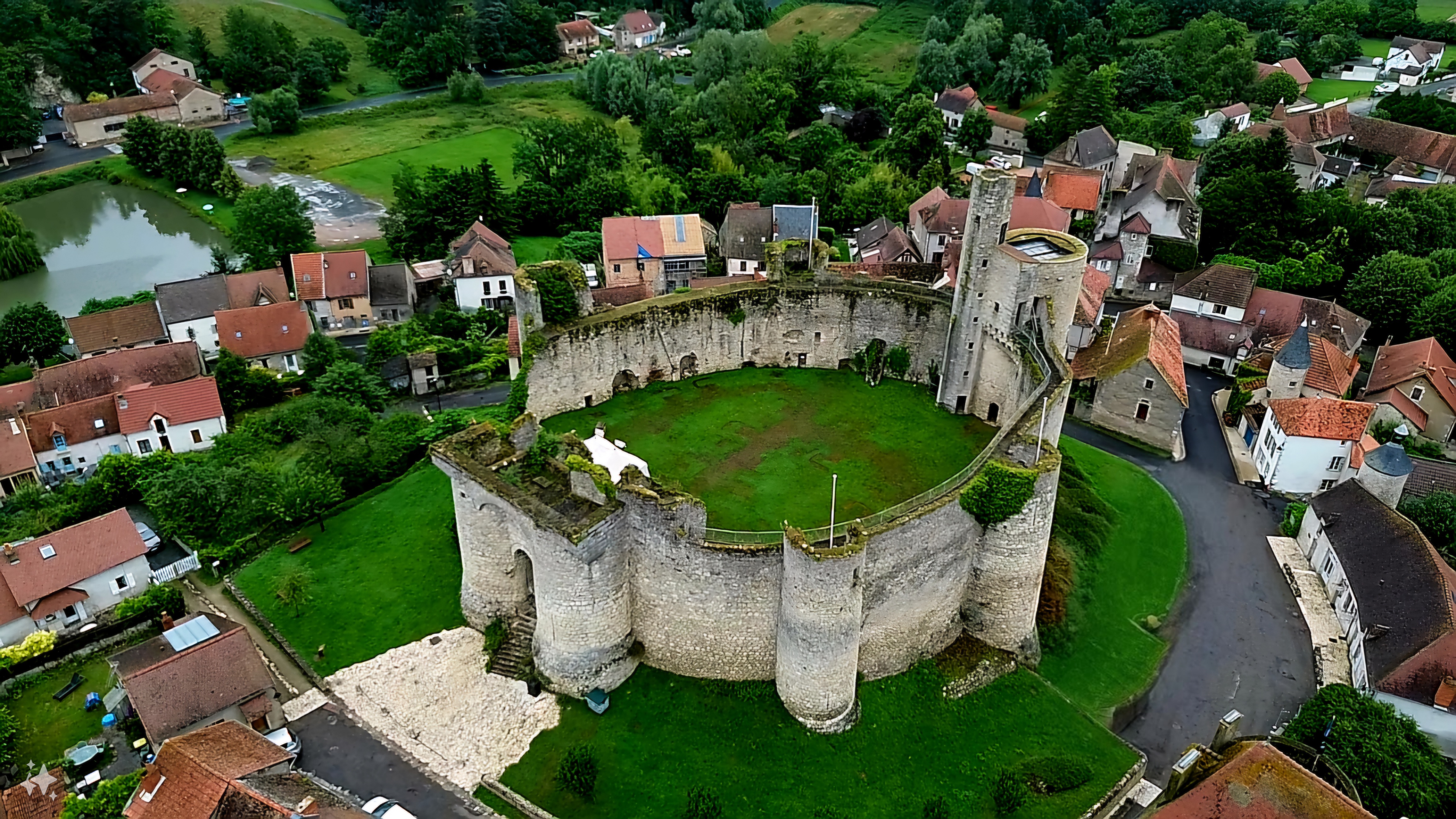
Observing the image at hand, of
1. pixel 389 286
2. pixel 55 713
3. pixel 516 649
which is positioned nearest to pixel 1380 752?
pixel 516 649

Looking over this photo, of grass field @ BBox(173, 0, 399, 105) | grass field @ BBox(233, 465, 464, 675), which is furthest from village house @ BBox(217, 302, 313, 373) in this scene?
grass field @ BBox(173, 0, 399, 105)

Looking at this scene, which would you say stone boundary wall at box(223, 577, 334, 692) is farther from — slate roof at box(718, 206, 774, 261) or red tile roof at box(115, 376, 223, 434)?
slate roof at box(718, 206, 774, 261)

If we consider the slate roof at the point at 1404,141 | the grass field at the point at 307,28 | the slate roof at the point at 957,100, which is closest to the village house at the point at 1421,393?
the slate roof at the point at 1404,141

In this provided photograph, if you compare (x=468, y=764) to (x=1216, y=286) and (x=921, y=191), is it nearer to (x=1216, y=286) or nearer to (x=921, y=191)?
(x=1216, y=286)

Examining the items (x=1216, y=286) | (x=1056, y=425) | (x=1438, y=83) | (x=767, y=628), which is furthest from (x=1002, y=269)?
(x=1438, y=83)

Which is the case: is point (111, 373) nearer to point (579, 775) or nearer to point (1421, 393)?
point (579, 775)

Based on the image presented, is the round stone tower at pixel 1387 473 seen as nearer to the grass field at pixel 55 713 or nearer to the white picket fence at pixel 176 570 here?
the white picket fence at pixel 176 570
